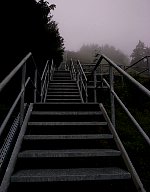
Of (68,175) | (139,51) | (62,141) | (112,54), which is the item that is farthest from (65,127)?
(112,54)

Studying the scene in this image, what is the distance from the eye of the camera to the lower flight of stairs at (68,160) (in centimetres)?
278

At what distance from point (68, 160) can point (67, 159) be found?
2cm

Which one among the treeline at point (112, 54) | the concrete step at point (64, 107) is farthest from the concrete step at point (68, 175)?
the treeline at point (112, 54)

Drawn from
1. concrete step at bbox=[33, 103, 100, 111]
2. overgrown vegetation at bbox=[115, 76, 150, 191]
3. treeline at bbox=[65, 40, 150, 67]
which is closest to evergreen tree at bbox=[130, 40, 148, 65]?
treeline at bbox=[65, 40, 150, 67]

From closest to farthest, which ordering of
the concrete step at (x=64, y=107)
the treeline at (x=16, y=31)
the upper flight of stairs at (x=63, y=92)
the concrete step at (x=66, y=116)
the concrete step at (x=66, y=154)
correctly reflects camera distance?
the concrete step at (x=66, y=154)
the concrete step at (x=66, y=116)
the concrete step at (x=64, y=107)
the treeline at (x=16, y=31)
the upper flight of stairs at (x=63, y=92)

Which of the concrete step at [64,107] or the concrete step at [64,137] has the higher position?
the concrete step at [64,107]

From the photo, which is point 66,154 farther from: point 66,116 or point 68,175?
point 66,116

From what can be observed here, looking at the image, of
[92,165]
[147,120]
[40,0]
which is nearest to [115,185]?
[92,165]

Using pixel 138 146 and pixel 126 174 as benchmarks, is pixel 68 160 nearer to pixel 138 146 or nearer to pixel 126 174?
pixel 126 174

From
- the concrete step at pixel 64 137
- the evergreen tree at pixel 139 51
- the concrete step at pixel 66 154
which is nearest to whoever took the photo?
the concrete step at pixel 66 154

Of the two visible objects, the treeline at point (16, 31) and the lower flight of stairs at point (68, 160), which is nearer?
the lower flight of stairs at point (68, 160)

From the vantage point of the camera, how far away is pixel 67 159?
3.23m

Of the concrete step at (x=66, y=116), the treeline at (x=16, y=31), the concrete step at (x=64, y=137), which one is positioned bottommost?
the concrete step at (x=64, y=137)

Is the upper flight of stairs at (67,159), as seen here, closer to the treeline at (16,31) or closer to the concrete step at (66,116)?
the concrete step at (66,116)
